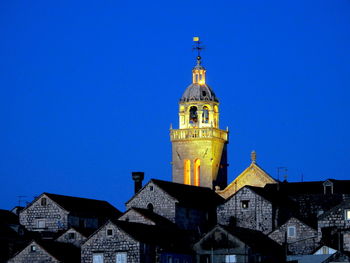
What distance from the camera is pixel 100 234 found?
10588 cm

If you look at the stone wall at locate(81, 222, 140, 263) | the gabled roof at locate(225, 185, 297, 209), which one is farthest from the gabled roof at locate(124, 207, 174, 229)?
the stone wall at locate(81, 222, 140, 263)

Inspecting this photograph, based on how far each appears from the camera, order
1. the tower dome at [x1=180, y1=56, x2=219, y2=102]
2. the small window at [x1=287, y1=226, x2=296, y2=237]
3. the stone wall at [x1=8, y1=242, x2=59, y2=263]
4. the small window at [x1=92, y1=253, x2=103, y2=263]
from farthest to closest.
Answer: the tower dome at [x1=180, y1=56, x2=219, y2=102], the small window at [x1=287, y1=226, x2=296, y2=237], the stone wall at [x1=8, y1=242, x2=59, y2=263], the small window at [x1=92, y1=253, x2=103, y2=263]

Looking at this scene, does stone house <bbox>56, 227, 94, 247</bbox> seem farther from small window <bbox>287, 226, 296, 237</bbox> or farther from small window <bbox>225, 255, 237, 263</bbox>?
small window <bbox>287, 226, 296, 237</bbox>

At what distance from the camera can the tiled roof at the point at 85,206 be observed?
4749 inches

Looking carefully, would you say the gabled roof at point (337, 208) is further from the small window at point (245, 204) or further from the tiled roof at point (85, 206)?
the tiled roof at point (85, 206)

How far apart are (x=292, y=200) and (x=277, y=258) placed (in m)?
12.7

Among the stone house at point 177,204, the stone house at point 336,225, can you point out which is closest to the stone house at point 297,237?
the stone house at point 336,225

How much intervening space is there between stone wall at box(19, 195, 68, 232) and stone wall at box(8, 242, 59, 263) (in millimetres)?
9625

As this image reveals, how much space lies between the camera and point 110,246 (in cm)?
10519

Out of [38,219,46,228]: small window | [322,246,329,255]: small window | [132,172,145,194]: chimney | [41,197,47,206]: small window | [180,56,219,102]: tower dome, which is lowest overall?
[322,246,329,255]: small window

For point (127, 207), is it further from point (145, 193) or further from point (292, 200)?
point (292, 200)

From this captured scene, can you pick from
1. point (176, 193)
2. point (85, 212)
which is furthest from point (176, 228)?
point (85, 212)

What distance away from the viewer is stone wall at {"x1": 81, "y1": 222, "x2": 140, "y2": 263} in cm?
10362

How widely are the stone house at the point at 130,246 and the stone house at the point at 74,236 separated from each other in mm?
6392
